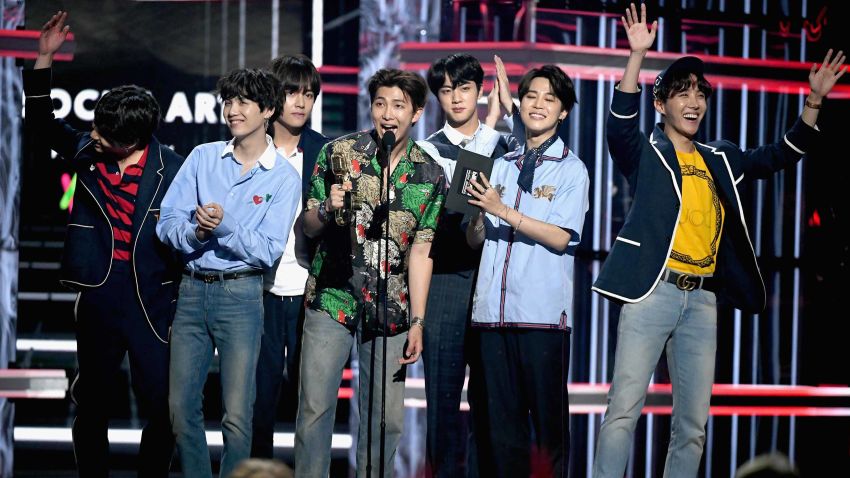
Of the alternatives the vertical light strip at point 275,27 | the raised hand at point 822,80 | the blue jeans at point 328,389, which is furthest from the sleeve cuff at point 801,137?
the vertical light strip at point 275,27

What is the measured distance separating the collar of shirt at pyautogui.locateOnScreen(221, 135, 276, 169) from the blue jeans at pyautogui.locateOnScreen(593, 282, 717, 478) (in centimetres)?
152

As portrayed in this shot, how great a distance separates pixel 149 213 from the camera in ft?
13.4

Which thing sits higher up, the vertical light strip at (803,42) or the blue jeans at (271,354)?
the vertical light strip at (803,42)

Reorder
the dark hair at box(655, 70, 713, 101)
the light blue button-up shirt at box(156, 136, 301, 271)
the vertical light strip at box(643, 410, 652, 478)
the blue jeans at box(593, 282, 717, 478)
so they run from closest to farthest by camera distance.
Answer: the light blue button-up shirt at box(156, 136, 301, 271)
the blue jeans at box(593, 282, 717, 478)
the dark hair at box(655, 70, 713, 101)
the vertical light strip at box(643, 410, 652, 478)

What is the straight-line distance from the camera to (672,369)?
13.5 feet

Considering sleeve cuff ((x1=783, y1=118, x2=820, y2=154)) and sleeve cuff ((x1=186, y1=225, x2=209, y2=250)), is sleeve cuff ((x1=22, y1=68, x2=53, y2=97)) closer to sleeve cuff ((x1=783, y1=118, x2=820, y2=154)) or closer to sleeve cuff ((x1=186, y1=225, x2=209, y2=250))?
sleeve cuff ((x1=186, y1=225, x2=209, y2=250))

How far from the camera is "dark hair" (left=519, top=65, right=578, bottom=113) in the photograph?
4.09 m

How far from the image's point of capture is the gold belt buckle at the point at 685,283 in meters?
4.03

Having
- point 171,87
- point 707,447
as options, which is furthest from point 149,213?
point 707,447

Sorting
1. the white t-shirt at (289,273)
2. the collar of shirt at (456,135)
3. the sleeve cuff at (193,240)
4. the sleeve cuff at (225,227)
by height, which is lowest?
the white t-shirt at (289,273)

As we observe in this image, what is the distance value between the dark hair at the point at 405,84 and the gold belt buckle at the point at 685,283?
4.02ft

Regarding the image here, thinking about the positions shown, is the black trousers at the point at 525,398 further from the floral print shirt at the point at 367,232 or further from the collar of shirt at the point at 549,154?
the collar of shirt at the point at 549,154

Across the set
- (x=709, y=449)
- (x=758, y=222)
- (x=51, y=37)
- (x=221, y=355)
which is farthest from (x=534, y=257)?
(x=51, y=37)

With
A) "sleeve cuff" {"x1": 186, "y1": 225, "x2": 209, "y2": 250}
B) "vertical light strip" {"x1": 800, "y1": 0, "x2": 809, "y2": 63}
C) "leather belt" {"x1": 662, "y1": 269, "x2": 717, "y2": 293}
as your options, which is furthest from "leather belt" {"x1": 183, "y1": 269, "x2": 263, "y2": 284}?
"vertical light strip" {"x1": 800, "y1": 0, "x2": 809, "y2": 63}
